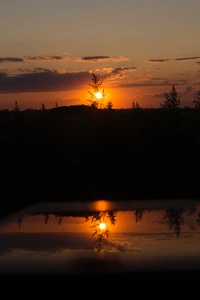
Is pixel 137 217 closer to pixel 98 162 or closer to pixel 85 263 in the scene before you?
pixel 85 263

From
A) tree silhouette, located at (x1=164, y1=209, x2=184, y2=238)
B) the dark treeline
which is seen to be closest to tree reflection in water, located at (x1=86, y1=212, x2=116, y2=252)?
tree silhouette, located at (x1=164, y1=209, x2=184, y2=238)

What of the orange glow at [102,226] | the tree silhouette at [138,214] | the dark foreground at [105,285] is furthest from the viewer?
the tree silhouette at [138,214]

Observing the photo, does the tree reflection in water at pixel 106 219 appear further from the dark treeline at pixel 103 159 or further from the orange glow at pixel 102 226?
the dark treeline at pixel 103 159

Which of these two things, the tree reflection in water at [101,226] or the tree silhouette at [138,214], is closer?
the tree reflection in water at [101,226]

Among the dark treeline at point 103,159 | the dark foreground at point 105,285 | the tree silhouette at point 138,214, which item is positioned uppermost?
the dark treeline at point 103,159

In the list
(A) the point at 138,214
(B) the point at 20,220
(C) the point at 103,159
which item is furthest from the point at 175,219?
(C) the point at 103,159

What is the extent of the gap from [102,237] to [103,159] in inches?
670

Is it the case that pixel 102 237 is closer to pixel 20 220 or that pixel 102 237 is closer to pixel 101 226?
pixel 101 226

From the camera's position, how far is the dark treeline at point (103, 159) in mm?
22719

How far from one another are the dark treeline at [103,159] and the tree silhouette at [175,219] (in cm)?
468

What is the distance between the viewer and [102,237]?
465 inches

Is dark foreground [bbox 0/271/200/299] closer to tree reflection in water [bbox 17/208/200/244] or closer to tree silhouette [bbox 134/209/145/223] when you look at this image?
tree reflection in water [bbox 17/208/200/244]

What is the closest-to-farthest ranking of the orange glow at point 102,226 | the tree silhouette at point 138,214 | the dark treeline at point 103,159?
the orange glow at point 102,226 → the tree silhouette at point 138,214 → the dark treeline at point 103,159

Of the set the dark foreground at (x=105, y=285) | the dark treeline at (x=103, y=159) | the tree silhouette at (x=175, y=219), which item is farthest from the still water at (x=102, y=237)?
the dark treeline at (x=103, y=159)
